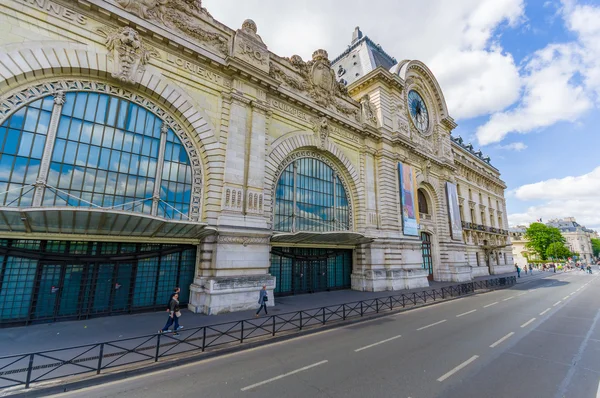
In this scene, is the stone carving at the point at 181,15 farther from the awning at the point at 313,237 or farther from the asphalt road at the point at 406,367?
the asphalt road at the point at 406,367

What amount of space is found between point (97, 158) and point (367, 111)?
23955 millimetres

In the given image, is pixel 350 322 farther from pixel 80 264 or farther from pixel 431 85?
pixel 431 85

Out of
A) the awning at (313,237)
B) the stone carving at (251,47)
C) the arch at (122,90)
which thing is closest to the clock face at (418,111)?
the awning at (313,237)

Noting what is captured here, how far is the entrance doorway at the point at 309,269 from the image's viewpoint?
20.6 m

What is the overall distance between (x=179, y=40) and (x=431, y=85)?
33150mm

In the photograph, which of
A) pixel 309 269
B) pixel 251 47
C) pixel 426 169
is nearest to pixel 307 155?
pixel 251 47

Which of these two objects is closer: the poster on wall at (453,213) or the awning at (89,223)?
the awning at (89,223)

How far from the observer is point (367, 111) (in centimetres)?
2805

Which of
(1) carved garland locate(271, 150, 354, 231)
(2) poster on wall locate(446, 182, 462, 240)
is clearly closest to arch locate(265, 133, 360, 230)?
(1) carved garland locate(271, 150, 354, 231)

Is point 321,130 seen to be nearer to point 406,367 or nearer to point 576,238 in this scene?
point 406,367

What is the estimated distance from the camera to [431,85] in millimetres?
36375

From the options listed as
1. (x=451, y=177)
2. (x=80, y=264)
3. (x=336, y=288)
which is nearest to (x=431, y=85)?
(x=451, y=177)

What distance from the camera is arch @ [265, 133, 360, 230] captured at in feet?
63.1

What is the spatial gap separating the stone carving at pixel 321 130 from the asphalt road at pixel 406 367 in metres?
15.4
